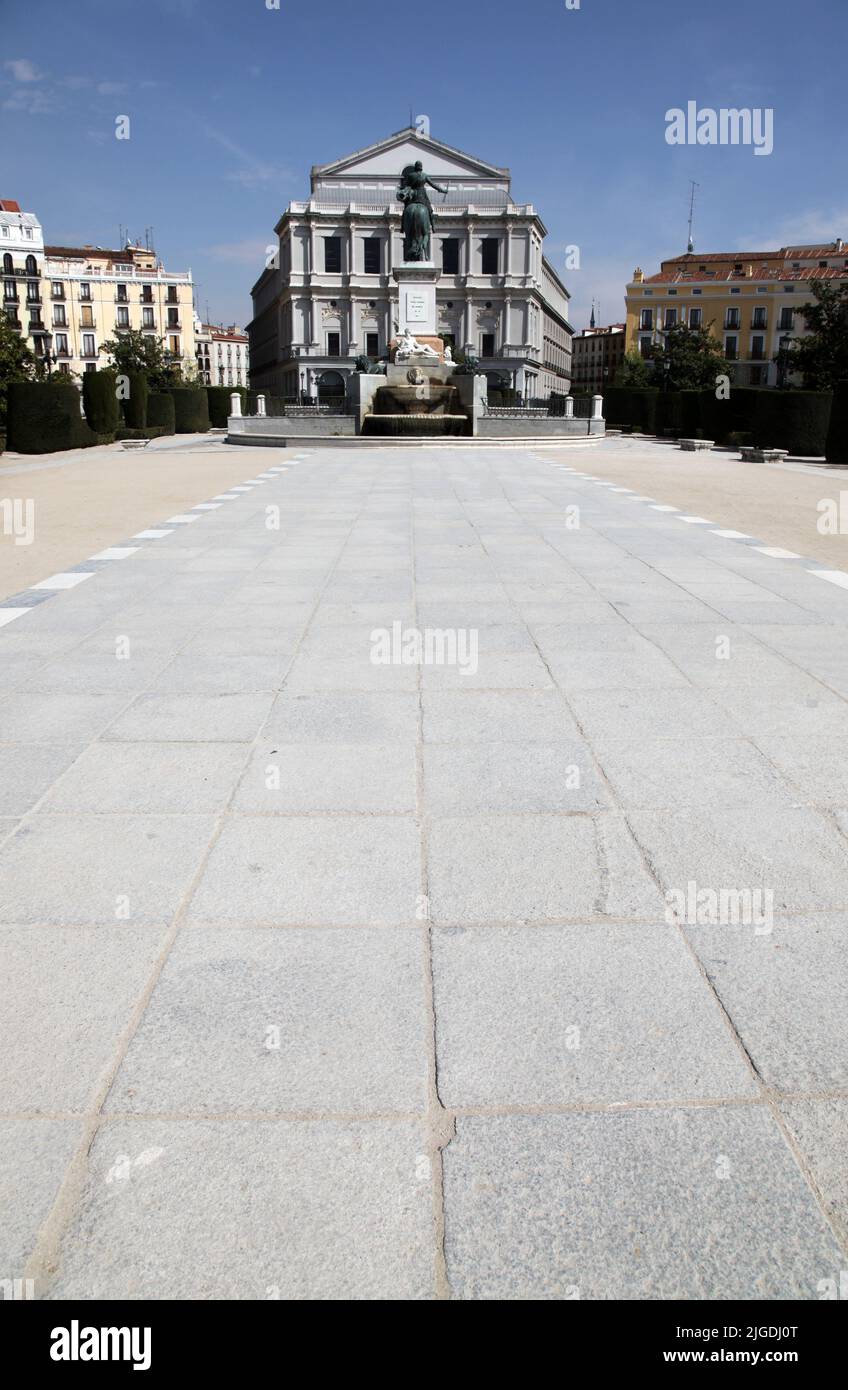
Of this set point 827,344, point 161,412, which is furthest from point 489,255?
point 161,412

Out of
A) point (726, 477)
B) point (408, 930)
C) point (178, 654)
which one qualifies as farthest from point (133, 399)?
point (408, 930)

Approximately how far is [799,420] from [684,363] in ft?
100

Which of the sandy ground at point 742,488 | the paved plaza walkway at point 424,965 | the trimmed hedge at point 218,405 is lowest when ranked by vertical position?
the paved plaza walkway at point 424,965

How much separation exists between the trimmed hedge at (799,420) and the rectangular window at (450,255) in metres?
60.6

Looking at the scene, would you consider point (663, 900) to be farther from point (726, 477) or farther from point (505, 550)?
point (726, 477)

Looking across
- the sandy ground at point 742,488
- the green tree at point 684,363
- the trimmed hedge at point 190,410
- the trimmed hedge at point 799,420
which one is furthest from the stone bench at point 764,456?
the green tree at point 684,363

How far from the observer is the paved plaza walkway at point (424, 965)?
187 cm

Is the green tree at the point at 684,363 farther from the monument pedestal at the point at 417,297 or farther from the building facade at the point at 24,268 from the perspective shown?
the building facade at the point at 24,268

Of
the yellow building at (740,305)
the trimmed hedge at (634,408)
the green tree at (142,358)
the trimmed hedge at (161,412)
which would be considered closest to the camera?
the trimmed hedge at (161,412)

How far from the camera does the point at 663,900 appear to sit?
308cm

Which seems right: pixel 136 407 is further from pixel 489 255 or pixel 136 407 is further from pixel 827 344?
pixel 489 255

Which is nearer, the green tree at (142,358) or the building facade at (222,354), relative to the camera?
the green tree at (142,358)

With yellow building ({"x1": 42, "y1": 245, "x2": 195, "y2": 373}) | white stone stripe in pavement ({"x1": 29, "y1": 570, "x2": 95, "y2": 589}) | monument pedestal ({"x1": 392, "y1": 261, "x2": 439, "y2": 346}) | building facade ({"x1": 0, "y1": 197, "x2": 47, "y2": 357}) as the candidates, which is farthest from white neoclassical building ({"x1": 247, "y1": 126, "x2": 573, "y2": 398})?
white stone stripe in pavement ({"x1": 29, "y1": 570, "x2": 95, "y2": 589})

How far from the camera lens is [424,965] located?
2725 mm
